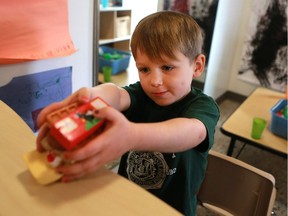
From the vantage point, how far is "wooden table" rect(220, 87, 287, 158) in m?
1.31

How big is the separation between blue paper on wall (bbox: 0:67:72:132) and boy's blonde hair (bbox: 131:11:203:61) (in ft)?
1.32

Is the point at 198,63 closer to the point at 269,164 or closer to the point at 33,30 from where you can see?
the point at 33,30

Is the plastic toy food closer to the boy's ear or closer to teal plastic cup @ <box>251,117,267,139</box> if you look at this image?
the boy's ear

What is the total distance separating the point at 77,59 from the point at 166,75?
0.51m

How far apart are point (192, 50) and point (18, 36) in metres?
0.49

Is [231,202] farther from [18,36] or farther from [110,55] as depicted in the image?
[110,55]

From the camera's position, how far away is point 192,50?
61cm

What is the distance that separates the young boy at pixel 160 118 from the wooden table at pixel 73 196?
0.03 m

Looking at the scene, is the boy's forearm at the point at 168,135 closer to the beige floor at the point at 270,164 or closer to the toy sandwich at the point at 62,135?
the toy sandwich at the point at 62,135

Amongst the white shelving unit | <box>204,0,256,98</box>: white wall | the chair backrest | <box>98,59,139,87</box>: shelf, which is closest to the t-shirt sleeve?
the chair backrest

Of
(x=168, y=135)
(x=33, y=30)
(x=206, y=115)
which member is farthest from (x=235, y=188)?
(x=33, y=30)

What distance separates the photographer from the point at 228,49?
2.42 meters

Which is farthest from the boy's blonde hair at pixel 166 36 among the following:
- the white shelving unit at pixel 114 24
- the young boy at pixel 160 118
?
the white shelving unit at pixel 114 24

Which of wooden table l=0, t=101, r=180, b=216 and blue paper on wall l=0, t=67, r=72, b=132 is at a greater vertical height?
wooden table l=0, t=101, r=180, b=216
